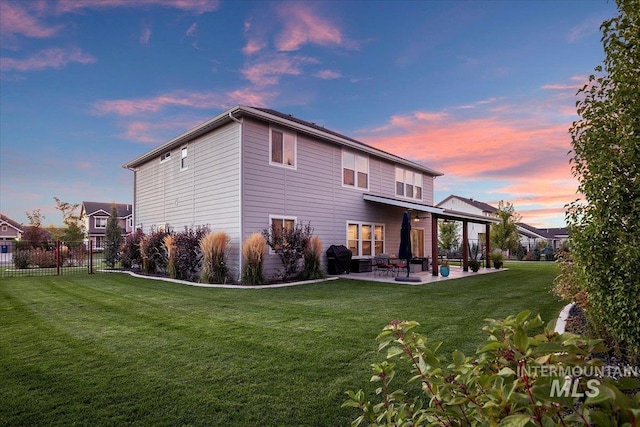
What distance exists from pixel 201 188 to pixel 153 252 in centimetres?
373

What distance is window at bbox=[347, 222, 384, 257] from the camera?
49.6 ft

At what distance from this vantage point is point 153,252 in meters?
14.2

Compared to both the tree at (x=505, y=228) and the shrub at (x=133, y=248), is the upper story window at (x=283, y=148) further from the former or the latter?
the tree at (x=505, y=228)

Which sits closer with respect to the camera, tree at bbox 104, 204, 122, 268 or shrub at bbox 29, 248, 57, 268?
tree at bbox 104, 204, 122, 268

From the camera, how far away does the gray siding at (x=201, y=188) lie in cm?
→ 1148

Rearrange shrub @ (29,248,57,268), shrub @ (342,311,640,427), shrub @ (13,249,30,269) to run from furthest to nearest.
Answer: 1. shrub @ (29,248,57,268)
2. shrub @ (13,249,30,269)
3. shrub @ (342,311,640,427)

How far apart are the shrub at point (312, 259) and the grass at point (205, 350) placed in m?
3.36

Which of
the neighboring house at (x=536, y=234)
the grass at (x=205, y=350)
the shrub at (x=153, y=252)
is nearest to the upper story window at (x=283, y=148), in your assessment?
the grass at (x=205, y=350)

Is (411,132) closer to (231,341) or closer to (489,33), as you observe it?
(489,33)

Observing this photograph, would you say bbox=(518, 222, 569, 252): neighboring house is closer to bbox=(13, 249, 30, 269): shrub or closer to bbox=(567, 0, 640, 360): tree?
bbox=(567, 0, 640, 360): tree

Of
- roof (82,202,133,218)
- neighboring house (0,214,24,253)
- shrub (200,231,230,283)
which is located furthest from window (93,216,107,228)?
shrub (200,231,230,283)

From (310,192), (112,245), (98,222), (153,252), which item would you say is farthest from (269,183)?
(98,222)

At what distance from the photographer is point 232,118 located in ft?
36.8

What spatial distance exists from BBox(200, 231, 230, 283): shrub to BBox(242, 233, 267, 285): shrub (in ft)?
2.45
